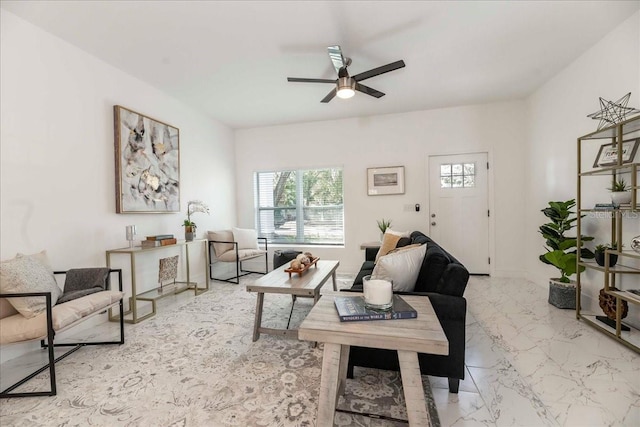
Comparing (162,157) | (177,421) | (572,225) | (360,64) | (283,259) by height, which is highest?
(360,64)

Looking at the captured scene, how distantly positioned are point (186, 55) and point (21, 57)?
1.24 m

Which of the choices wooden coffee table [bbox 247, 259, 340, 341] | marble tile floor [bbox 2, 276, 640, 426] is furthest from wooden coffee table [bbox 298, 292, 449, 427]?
wooden coffee table [bbox 247, 259, 340, 341]

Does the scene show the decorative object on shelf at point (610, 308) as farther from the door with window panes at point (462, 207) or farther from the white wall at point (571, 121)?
the door with window panes at point (462, 207)

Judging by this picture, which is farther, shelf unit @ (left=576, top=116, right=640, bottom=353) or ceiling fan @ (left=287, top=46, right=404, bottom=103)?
ceiling fan @ (left=287, top=46, right=404, bottom=103)

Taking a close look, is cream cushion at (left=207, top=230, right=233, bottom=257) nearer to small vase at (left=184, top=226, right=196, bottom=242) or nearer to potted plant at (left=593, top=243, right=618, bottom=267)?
small vase at (left=184, top=226, right=196, bottom=242)

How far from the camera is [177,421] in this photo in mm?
1466

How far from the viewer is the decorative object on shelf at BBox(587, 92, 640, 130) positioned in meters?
2.30

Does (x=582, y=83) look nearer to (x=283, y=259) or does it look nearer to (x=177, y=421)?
(x=283, y=259)

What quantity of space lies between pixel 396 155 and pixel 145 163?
3623 mm

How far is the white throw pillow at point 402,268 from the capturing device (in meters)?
1.74

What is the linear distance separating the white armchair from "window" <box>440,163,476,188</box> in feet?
10.5

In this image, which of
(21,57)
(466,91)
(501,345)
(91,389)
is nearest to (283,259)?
(91,389)

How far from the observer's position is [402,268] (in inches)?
68.7

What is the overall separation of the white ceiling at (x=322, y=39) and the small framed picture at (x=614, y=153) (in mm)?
1037
